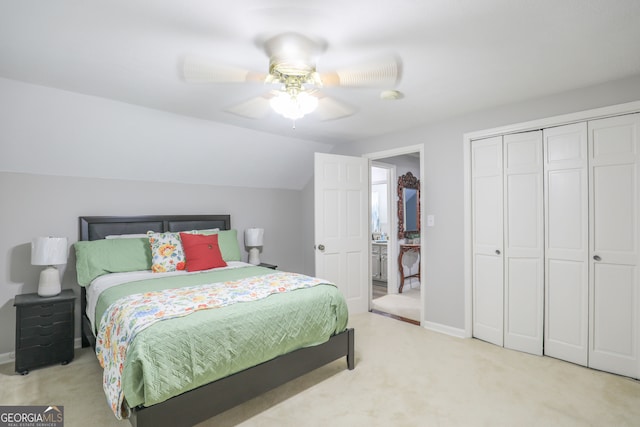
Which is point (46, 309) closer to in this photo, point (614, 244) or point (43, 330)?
point (43, 330)

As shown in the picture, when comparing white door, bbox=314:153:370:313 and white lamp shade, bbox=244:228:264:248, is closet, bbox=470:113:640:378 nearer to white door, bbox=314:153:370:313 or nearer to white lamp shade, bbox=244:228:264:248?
white door, bbox=314:153:370:313

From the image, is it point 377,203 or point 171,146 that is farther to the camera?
point 377,203

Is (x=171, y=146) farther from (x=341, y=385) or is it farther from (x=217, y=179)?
(x=341, y=385)

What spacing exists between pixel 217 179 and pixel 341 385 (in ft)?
9.66

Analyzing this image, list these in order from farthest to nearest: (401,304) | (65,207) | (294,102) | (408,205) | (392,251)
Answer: (408,205), (392,251), (401,304), (65,207), (294,102)

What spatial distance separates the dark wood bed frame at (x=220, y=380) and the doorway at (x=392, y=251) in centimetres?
185

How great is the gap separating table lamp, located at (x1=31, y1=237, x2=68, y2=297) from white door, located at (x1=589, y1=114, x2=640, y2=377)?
178 inches

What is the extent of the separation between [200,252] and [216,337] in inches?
63.2

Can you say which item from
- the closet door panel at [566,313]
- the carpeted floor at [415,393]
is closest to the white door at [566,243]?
the closet door panel at [566,313]

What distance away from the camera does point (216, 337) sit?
1.93 meters

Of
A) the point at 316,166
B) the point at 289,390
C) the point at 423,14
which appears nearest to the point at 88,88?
the point at 316,166

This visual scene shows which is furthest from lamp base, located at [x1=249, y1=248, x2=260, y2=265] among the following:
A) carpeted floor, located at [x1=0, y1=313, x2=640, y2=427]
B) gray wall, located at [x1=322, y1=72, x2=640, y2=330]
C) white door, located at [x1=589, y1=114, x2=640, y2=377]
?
white door, located at [x1=589, y1=114, x2=640, y2=377]

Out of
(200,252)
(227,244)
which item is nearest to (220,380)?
(200,252)

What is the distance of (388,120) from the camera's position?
3586mm
